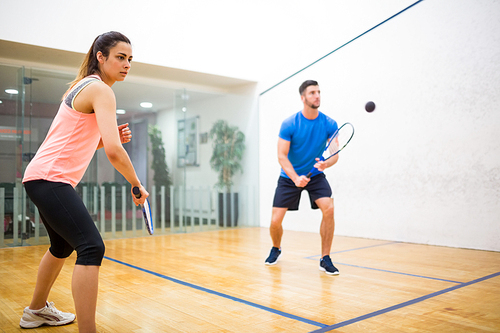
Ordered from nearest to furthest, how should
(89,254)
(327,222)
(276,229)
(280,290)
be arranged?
1. (89,254)
2. (280,290)
3. (327,222)
4. (276,229)

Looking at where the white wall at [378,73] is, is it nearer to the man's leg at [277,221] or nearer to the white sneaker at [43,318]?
the man's leg at [277,221]

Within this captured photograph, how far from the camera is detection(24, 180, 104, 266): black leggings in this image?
130 centimetres

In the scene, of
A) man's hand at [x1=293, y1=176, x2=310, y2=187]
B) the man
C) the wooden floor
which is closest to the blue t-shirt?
the man

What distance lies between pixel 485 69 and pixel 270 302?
2873 mm

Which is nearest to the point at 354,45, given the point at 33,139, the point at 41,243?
the point at 33,139

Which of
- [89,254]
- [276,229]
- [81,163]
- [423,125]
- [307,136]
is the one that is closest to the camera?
[89,254]

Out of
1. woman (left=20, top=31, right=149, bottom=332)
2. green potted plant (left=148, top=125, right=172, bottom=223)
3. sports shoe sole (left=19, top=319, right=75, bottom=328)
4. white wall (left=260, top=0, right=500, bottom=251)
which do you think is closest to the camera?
woman (left=20, top=31, right=149, bottom=332)

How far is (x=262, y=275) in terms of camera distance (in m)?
2.71

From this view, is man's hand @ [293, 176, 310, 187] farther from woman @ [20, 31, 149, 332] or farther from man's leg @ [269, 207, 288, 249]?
woman @ [20, 31, 149, 332]

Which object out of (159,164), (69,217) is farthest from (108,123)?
(159,164)

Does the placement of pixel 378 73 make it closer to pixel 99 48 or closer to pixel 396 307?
pixel 396 307

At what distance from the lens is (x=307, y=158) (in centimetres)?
295

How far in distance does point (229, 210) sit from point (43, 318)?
415cm

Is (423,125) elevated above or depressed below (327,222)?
above
